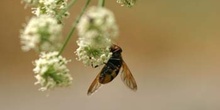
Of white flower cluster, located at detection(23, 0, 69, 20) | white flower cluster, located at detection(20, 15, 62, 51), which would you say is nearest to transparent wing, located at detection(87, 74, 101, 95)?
white flower cluster, located at detection(23, 0, 69, 20)

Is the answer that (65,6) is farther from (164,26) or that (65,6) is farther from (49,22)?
(164,26)

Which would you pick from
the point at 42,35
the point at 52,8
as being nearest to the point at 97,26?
the point at 42,35

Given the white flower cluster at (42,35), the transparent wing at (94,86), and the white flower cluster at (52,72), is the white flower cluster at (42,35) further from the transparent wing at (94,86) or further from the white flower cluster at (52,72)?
the transparent wing at (94,86)

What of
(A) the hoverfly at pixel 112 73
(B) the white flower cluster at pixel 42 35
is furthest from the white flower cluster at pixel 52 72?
(A) the hoverfly at pixel 112 73

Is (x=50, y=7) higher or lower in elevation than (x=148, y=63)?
lower

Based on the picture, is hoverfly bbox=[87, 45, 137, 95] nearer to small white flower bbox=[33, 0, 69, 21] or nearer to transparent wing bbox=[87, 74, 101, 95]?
transparent wing bbox=[87, 74, 101, 95]

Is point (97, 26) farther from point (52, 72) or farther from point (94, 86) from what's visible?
point (94, 86)
